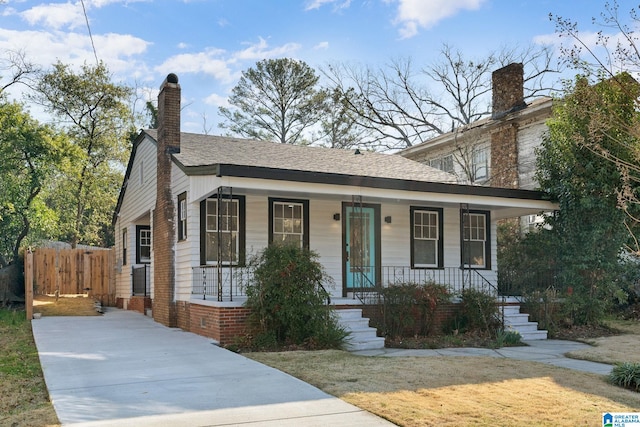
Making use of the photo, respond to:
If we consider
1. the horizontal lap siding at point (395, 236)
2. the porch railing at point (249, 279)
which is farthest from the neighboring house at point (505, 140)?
the horizontal lap siding at point (395, 236)

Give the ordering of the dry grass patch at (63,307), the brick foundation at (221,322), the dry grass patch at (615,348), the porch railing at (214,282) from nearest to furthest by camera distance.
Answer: the dry grass patch at (615,348), the brick foundation at (221,322), the porch railing at (214,282), the dry grass patch at (63,307)

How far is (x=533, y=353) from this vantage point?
10.4m

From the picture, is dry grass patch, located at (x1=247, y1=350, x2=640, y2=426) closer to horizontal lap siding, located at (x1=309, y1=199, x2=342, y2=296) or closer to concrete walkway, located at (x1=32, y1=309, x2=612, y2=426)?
concrete walkway, located at (x1=32, y1=309, x2=612, y2=426)

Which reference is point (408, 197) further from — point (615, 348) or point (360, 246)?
point (615, 348)

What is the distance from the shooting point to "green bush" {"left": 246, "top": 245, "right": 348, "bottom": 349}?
10164 millimetres

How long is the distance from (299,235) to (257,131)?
20887 millimetres

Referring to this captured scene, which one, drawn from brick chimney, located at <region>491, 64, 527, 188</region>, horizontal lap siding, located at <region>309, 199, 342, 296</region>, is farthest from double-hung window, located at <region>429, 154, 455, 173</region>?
horizontal lap siding, located at <region>309, 199, 342, 296</region>

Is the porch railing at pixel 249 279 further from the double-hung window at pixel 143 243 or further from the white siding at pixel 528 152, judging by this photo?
the double-hung window at pixel 143 243

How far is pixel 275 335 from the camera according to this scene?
10414 millimetres

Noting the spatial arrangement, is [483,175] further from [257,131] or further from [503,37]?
[257,131]

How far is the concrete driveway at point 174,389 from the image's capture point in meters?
5.69

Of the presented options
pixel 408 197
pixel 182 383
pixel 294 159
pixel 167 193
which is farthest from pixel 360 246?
pixel 182 383

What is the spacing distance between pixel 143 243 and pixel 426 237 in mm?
9222

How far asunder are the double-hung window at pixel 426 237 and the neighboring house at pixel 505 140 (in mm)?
5017
